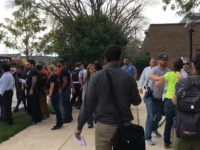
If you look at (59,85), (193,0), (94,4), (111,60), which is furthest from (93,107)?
(94,4)

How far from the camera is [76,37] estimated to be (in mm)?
29250

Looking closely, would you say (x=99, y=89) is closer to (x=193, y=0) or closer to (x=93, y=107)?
(x=93, y=107)

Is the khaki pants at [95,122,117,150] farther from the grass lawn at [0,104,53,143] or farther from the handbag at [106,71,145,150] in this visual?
the grass lawn at [0,104,53,143]

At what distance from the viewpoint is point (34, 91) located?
28.9 feet

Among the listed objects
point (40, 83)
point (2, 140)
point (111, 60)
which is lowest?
point (2, 140)

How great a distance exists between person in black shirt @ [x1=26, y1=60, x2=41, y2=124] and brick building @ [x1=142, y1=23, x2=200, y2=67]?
23.8m

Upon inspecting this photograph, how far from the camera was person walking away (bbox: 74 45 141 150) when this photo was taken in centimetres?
323

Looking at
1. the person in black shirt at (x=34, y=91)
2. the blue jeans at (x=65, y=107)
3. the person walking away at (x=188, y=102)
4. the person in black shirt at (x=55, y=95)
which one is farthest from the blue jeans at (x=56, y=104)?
the person walking away at (x=188, y=102)

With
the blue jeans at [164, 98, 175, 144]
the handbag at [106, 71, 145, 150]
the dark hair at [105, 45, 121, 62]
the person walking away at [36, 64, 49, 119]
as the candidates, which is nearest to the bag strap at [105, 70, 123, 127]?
the handbag at [106, 71, 145, 150]

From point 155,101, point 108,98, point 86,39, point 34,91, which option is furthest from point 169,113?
point 86,39

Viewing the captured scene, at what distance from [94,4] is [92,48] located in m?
9.39

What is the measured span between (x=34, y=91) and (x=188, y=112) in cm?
667

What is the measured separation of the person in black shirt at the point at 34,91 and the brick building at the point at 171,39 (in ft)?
78.0

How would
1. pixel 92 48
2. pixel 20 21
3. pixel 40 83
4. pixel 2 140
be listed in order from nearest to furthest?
1. pixel 2 140
2. pixel 40 83
3. pixel 20 21
4. pixel 92 48
